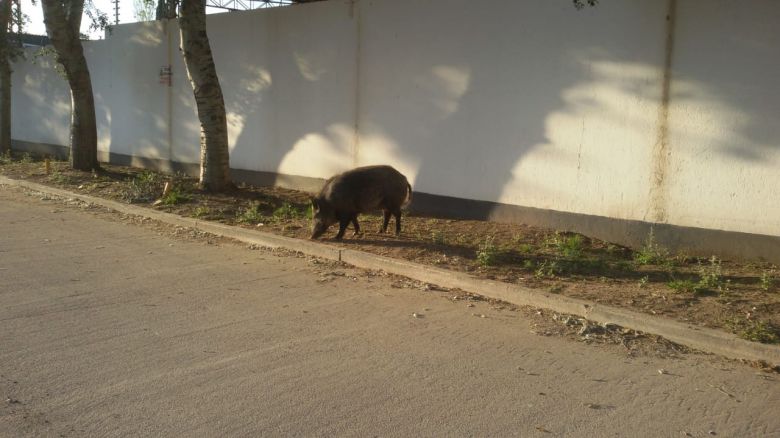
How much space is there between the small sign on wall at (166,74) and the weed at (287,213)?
5932 millimetres

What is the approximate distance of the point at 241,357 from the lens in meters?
5.10

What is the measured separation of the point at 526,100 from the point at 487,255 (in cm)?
289

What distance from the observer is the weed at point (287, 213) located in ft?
35.0

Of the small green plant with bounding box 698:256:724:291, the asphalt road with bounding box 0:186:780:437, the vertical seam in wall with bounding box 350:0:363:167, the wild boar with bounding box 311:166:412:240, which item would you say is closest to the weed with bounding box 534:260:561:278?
the asphalt road with bounding box 0:186:780:437

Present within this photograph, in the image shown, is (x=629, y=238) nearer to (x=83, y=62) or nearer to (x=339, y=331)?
(x=339, y=331)

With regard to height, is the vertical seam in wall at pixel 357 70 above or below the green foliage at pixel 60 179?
above

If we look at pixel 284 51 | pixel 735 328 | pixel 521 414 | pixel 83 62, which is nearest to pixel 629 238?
pixel 735 328

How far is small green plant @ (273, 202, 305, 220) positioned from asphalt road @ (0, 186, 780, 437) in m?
3.24

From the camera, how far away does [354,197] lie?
9031 millimetres

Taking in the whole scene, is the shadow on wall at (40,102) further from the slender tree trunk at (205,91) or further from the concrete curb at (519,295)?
the concrete curb at (519,295)

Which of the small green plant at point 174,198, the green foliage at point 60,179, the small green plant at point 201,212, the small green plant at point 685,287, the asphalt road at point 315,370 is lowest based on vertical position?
the asphalt road at point 315,370

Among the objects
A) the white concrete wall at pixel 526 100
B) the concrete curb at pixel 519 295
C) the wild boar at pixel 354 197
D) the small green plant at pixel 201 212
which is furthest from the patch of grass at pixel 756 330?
the small green plant at pixel 201 212

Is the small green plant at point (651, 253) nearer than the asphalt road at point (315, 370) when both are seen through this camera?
No

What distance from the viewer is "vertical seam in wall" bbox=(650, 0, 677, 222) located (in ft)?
27.3
